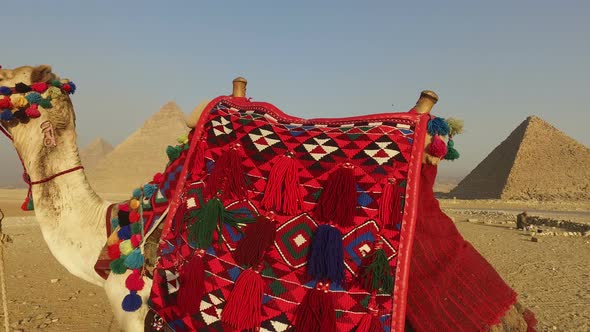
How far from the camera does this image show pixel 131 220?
102 inches

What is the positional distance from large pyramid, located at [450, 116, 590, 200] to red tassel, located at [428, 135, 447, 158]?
2392 inches

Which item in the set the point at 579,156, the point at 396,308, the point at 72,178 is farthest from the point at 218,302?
the point at 579,156

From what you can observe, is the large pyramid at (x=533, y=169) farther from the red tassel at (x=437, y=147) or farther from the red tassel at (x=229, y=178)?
the red tassel at (x=229, y=178)

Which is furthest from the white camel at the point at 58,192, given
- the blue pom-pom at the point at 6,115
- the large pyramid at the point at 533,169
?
the large pyramid at the point at 533,169

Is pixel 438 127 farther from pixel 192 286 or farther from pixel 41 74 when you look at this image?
pixel 41 74

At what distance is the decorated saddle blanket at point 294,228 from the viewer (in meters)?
1.93

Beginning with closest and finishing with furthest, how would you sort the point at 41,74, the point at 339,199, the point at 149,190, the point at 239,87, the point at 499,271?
1. the point at 339,199
2. the point at 149,190
3. the point at 41,74
4. the point at 239,87
5. the point at 499,271

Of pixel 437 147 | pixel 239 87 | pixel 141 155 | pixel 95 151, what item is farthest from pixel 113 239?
pixel 95 151

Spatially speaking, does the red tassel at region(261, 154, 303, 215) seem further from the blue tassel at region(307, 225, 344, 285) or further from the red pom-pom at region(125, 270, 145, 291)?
the red pom-pom at region(125, 270, 145, 291)

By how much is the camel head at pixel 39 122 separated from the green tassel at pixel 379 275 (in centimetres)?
200

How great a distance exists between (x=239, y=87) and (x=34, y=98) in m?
1.22

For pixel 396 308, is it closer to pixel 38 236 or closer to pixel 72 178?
pixel 72 178

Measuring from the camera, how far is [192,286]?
218 cm

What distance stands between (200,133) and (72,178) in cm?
92
